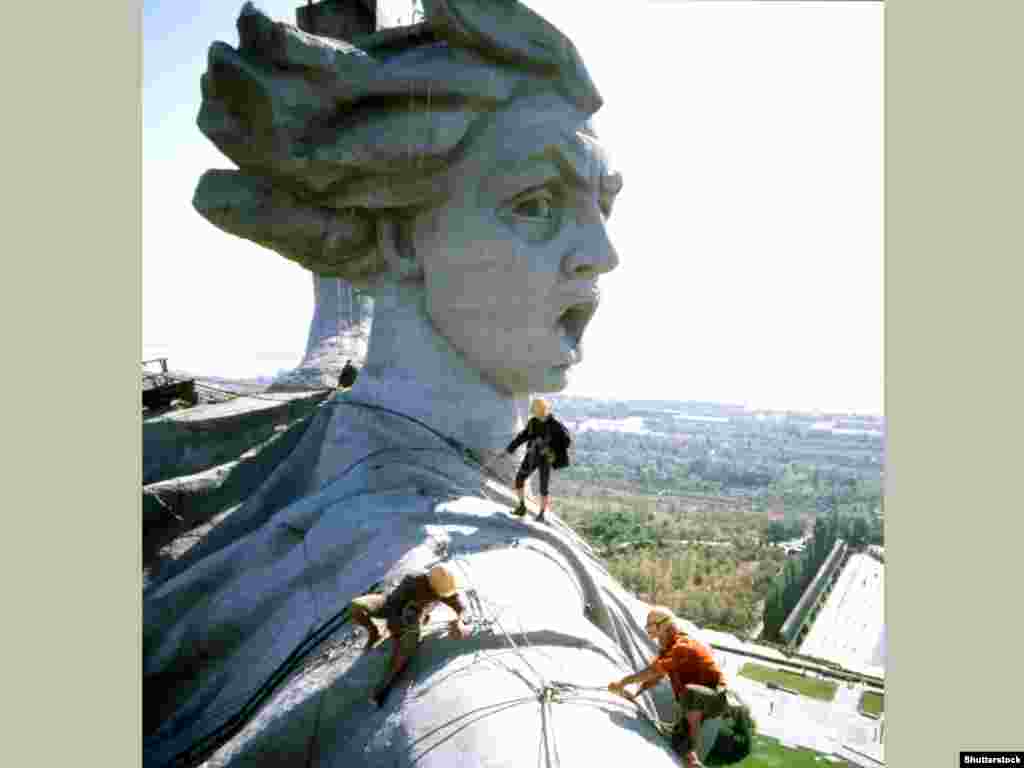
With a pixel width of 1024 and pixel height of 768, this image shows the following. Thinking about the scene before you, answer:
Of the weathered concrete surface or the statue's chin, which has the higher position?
the statue's chin

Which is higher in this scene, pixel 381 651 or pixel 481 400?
pixel 481 400

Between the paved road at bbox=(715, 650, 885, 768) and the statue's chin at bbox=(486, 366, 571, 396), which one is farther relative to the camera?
the paved road at bbox=(715, 650, 885, 768)

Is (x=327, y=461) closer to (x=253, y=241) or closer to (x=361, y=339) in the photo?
(x=253, y=241)

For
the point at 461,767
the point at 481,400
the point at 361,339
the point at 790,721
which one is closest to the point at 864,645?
the point at 790,721

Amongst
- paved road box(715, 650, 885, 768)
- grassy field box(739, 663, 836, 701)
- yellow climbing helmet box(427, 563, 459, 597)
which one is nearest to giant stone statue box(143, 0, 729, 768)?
yellow climbing helmet box(427, 563, 459, 597)

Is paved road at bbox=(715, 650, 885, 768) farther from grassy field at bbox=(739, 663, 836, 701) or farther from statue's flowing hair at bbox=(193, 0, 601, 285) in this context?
statue's flowing hair at bbox=(193, 0, 601, 285)
